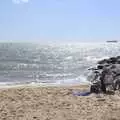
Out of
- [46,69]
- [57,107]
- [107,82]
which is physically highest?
[107,82]

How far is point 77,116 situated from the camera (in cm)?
927

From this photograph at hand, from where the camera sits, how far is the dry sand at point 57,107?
9328mm

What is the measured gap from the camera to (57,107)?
10.4 metres

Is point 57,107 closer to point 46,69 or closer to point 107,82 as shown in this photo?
point 107,82

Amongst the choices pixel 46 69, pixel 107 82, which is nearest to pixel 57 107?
pixel 107 82

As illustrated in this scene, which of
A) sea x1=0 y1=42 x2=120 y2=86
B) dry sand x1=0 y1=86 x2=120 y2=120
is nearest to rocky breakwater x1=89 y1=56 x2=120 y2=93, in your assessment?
dry sand x1=0 y1=86 x2=120 y2=120

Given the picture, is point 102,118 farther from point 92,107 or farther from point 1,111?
point 1,111

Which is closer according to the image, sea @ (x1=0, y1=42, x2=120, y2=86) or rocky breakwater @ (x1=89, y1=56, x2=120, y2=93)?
rocky breakwater @ (x1=89, y1=56, x2=120, y2=93)

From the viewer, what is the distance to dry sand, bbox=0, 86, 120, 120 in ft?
30.6

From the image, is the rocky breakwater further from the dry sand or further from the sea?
the sea

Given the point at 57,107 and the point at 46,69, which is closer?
the point at 57,107

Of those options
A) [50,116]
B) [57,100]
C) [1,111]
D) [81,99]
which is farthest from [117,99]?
[1,111]

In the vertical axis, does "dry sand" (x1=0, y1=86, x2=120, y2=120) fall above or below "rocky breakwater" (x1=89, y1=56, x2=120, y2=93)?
below

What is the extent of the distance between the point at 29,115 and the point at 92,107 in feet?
6.62
